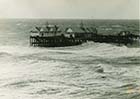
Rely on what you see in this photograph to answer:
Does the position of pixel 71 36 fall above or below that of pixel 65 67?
above

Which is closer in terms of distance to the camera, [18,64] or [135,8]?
[18,64]

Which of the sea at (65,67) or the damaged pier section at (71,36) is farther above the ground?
the damaged pier section at (71,36)

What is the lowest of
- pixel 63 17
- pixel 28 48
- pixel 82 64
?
pixel 82 64

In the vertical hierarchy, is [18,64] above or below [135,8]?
below

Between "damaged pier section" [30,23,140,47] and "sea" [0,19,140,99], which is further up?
"damaged pier section" [30,23,140,47]

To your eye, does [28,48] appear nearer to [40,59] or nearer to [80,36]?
[40,59]

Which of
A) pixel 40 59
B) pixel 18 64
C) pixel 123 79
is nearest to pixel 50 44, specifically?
pixel 40 59
